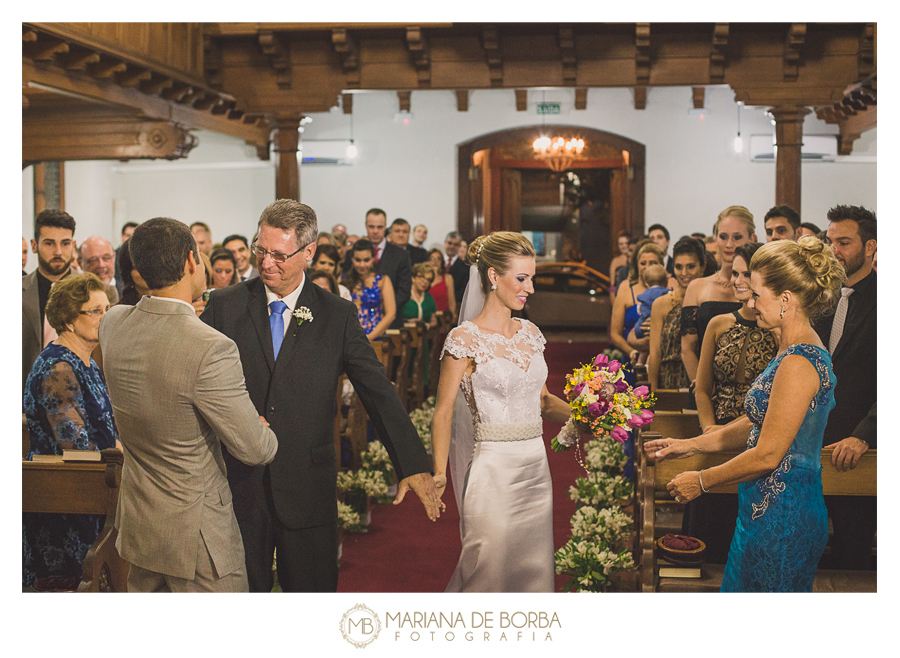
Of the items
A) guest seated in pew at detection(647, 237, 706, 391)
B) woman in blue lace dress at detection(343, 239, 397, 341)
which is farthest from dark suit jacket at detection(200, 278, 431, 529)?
woman in blue lace dress at detection(343, 239, 397, 341)

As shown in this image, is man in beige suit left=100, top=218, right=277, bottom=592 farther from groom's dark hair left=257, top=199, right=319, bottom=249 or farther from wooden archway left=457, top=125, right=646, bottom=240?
wooden archway left=457, top=125, right=646, bottom=240

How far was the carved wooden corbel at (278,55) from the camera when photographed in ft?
26.1

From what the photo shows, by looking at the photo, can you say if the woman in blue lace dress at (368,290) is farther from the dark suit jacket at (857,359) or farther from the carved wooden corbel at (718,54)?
the dark suit jacket at (857,359)

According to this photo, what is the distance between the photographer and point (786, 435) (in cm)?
A: 248

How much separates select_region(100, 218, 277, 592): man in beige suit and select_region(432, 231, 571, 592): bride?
892 millimetres

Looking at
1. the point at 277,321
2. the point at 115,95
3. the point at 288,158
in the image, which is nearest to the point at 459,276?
the point at 288,158

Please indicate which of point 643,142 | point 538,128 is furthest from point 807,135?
point 538,128

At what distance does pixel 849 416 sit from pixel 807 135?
11.3 m

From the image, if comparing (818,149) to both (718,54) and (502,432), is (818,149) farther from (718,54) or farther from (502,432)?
(502,432)

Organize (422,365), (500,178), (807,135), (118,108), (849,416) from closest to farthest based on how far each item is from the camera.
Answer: (849,416) → (422,365) → (118,108) → (807,135) → (500,178)

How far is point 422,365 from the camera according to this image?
7426 millimetres
